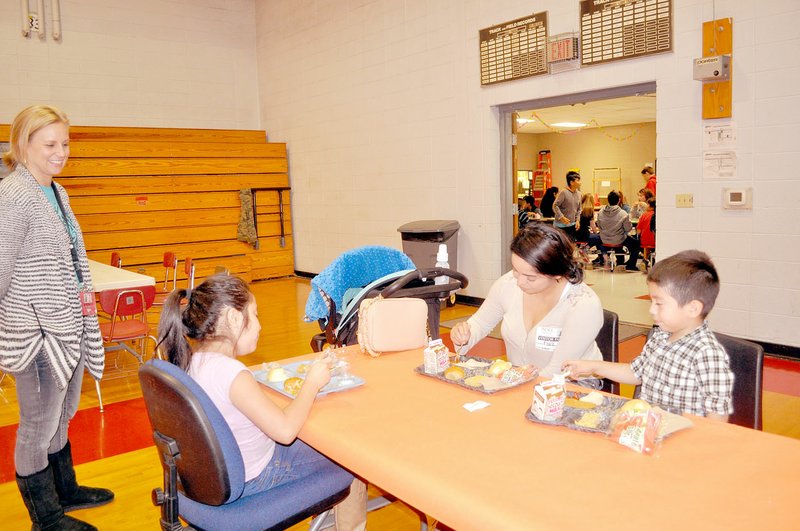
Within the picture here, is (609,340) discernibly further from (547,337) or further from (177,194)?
(177,194)

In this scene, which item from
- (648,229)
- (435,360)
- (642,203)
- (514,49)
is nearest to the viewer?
(435,360)

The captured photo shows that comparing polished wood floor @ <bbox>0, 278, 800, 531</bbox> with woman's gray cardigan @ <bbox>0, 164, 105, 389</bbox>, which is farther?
polished wood floor @ <bbox>0, 278, 800, 531</bbox>

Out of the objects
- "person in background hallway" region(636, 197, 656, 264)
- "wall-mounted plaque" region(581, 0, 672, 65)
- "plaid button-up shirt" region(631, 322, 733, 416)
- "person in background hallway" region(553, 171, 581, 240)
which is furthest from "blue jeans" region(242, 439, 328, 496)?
"person in background hallway" region(553, 171, 581, 240)

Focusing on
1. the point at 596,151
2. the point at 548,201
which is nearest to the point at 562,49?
the point at 548,201

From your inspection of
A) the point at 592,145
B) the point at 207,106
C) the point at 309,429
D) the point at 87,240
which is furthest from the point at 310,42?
the point at 592,145

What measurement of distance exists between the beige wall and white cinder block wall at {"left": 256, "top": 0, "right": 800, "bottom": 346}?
944 centimetres

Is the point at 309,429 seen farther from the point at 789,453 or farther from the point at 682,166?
the point at 682,166

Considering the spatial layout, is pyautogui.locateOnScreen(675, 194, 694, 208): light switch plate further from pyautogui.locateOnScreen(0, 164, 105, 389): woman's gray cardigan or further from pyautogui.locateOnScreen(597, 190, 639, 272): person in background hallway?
pyautogui.locateOnScreen(597, 190, 639, 272): person in background hallway

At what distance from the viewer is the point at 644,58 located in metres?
5.40

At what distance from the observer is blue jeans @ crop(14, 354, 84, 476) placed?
2.42m

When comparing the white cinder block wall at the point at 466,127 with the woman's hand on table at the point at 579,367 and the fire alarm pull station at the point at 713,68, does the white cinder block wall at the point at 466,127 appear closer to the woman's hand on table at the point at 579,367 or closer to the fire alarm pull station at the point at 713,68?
the fire alarm pull station at the point at 713,68

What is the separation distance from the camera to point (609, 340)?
245 cm

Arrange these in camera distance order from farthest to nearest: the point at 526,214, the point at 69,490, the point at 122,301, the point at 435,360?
the point at 526,214 → the point at 122,301 → the point at 69,490 → the point at 435,360

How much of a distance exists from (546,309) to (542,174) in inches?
685
